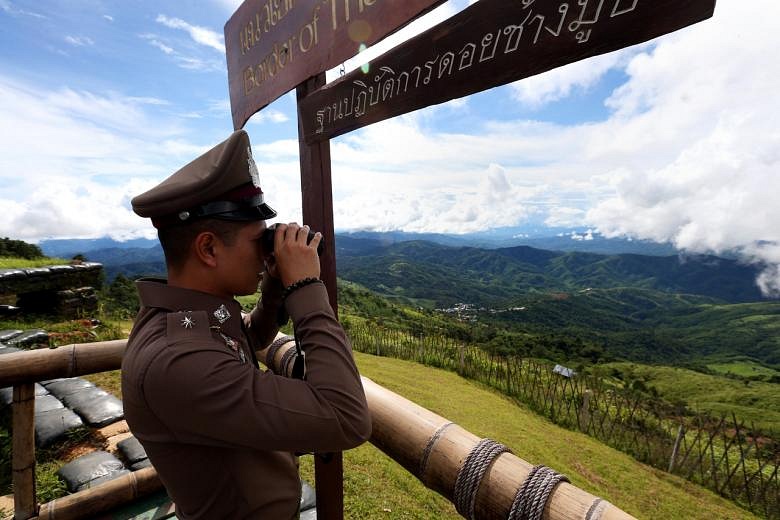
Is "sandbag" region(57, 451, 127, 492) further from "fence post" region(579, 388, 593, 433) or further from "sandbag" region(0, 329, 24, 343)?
"fence post" region(579, 388, 593, 433)

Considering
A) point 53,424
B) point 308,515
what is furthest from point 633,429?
point 53,424

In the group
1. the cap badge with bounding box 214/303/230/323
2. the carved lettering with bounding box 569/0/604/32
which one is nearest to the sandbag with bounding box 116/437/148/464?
the cap badge with bounding box 214/303/230/323

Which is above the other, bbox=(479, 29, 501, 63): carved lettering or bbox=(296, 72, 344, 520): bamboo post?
bbox=(479, 29, 501, 63): carved lettering

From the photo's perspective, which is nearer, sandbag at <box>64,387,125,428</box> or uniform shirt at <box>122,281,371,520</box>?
uniform shirt at <box>122,281,371,520</box>

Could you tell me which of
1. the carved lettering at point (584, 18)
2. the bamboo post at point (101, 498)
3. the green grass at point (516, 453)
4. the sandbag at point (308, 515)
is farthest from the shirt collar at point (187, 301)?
the green grass at point (516, 453)

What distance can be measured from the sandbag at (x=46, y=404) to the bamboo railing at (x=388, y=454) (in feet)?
8.96

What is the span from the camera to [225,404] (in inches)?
39.2

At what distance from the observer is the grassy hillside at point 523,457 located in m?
4.18

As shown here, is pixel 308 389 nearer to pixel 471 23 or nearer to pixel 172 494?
pixel 172 494

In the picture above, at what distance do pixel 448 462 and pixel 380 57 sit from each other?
1.52m

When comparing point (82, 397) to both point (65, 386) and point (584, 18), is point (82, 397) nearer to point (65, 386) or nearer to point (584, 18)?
point (65, 386)

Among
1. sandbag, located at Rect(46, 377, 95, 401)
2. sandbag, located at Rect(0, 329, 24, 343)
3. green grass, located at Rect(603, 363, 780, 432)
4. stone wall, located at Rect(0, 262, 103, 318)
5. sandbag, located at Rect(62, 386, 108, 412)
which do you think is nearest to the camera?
sandbag, located at Rect(62, 386, 108, 412)

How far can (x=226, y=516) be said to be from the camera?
3.82 feet

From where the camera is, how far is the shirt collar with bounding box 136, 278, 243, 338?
4.15ft
